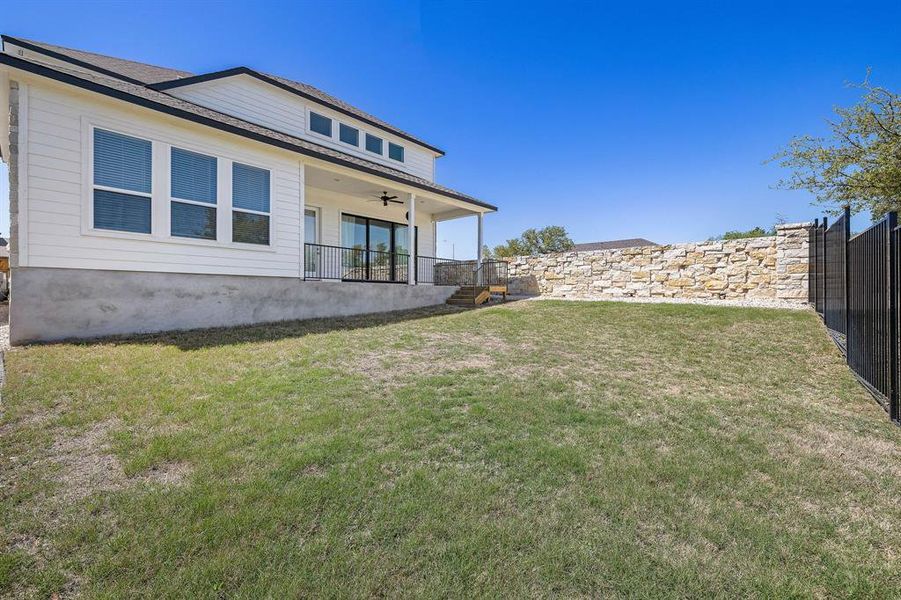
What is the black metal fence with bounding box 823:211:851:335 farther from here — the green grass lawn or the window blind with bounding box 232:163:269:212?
the window blind with bounding box 232:163:269:212

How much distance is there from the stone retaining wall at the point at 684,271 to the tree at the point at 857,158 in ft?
16.5

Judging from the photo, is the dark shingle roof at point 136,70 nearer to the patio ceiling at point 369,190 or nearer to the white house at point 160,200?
the white house at point 160,200

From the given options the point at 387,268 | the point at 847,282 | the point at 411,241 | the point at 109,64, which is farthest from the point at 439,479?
the point at 109,64

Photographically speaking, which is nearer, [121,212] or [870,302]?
[870,302]

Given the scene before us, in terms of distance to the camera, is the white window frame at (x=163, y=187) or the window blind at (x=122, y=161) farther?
the window blind at (x=122, y=161)

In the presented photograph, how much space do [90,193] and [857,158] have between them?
20.4 m

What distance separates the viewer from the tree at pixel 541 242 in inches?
1773

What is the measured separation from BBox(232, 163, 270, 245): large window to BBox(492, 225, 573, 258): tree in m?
37.6

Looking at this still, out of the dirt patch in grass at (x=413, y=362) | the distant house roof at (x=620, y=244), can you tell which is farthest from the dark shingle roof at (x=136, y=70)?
the distant house roof at (x=620, y=244)

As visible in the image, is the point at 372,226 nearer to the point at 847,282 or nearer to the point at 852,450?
the point at 847,282

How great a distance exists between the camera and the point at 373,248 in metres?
14.6

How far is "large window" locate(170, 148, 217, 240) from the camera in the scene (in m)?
7.93

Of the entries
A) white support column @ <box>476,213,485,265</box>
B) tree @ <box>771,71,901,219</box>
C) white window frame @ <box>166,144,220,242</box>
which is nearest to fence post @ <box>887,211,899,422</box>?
white window frame @ <box>166,144,220,242</box>

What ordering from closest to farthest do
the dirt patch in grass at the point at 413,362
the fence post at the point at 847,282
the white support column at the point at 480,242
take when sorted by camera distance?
1. the dirt patch in grass at the point at 413,362
2. the fence post at the point at 847,282
3. the white support column at the point at 480,242
